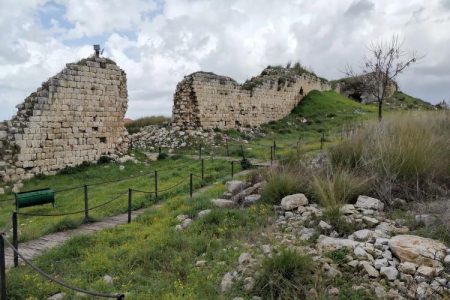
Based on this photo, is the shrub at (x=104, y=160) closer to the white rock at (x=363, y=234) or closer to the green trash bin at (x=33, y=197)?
the green trash bin at (x=33, y=197)

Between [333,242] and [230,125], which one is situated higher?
[230,125]

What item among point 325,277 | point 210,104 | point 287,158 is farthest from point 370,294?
point 210,104

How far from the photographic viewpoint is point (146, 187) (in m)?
12.1

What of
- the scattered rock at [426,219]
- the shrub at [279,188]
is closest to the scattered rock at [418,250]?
the scattered rock at [426,219]

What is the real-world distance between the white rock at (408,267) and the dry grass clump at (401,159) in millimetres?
2228

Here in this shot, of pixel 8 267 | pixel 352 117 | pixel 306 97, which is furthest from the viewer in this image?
pixel 306 97

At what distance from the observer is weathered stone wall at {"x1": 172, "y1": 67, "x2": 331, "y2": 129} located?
2098 centimetres

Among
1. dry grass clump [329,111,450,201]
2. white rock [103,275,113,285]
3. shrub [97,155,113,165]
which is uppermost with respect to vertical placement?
dry grass clump [329,111,450,201]

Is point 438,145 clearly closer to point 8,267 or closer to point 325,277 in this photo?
point 325,277

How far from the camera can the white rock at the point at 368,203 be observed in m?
6.88

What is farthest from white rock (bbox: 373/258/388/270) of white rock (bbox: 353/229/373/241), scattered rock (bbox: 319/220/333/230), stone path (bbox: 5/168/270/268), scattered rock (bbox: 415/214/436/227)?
stone path (bbox: 5/168/270/268)

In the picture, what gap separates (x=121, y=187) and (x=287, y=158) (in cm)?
510

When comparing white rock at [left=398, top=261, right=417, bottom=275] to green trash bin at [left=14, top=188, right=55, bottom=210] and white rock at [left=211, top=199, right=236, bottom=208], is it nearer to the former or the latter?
white rock at [left=211, top=199, right=236, bottom=208]

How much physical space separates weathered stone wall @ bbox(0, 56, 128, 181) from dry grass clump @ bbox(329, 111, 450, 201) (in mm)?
9647
